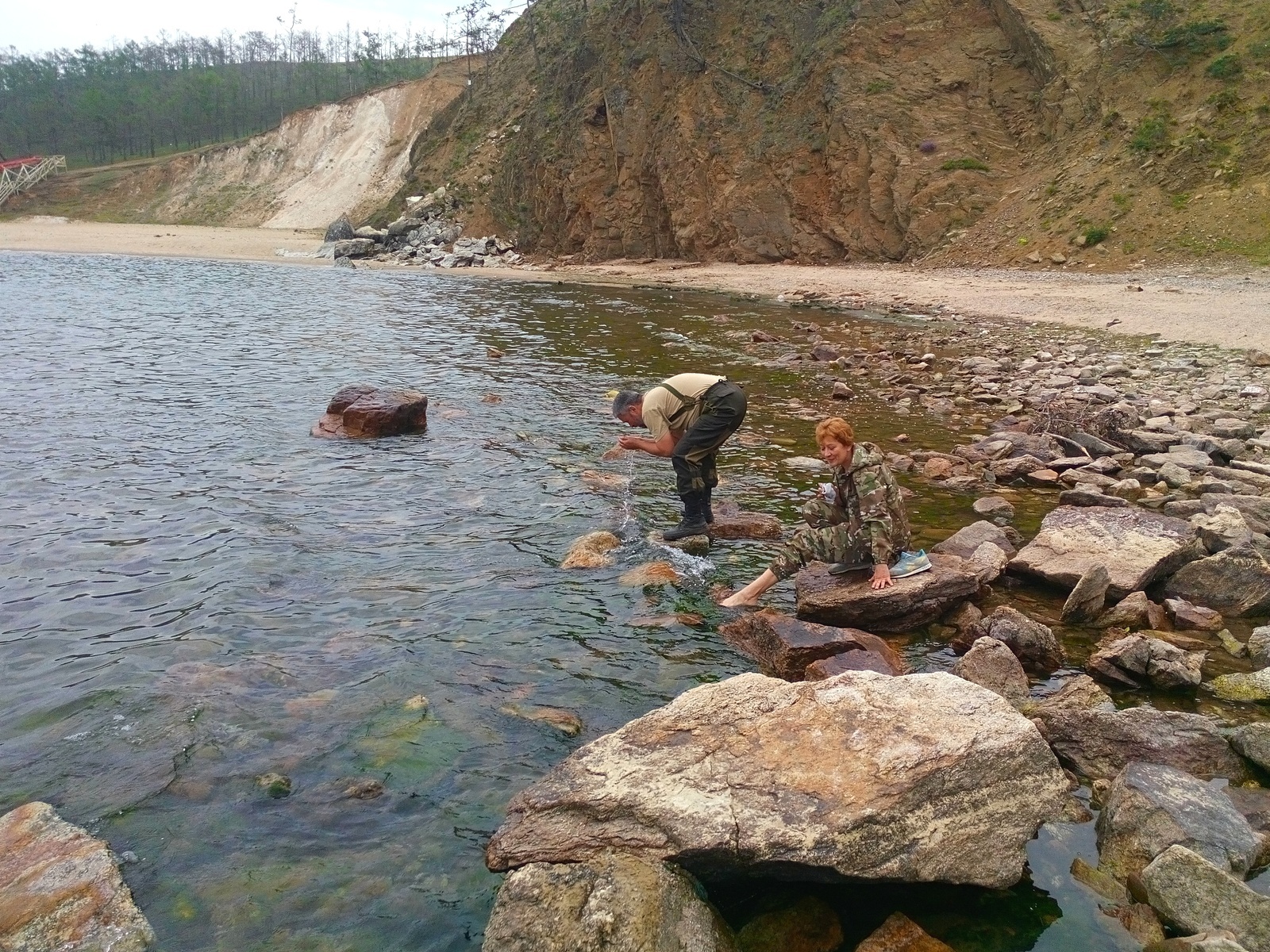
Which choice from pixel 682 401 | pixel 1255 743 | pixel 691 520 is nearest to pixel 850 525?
pixel 691 520

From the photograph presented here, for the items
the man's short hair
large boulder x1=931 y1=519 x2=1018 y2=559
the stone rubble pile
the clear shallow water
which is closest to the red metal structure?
the stone rubble pile

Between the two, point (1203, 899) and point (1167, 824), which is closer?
point (1203, 899)

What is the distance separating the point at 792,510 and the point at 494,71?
67.9m

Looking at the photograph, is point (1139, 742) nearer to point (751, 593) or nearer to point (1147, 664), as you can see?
point (1147, 664)

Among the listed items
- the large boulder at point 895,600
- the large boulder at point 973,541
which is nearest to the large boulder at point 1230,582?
the large boulder at point 973,541

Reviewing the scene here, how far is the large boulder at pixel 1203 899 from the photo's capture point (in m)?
3.45

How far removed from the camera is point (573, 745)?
535 centimetres

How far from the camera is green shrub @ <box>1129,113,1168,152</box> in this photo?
2792 centimetres

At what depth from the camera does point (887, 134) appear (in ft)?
117

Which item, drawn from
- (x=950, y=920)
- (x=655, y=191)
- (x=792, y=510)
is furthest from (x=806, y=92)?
(x=950, y=920)

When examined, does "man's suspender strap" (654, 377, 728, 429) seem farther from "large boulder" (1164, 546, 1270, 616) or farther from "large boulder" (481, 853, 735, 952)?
"large boulder" (481, 853, 735, 952)

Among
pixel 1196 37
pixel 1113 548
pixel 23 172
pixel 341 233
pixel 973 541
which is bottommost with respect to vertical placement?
pixel 973 541

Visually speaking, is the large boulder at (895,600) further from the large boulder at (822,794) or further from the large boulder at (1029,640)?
the large boulder at (822,794)

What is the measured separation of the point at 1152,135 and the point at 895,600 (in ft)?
93.8
